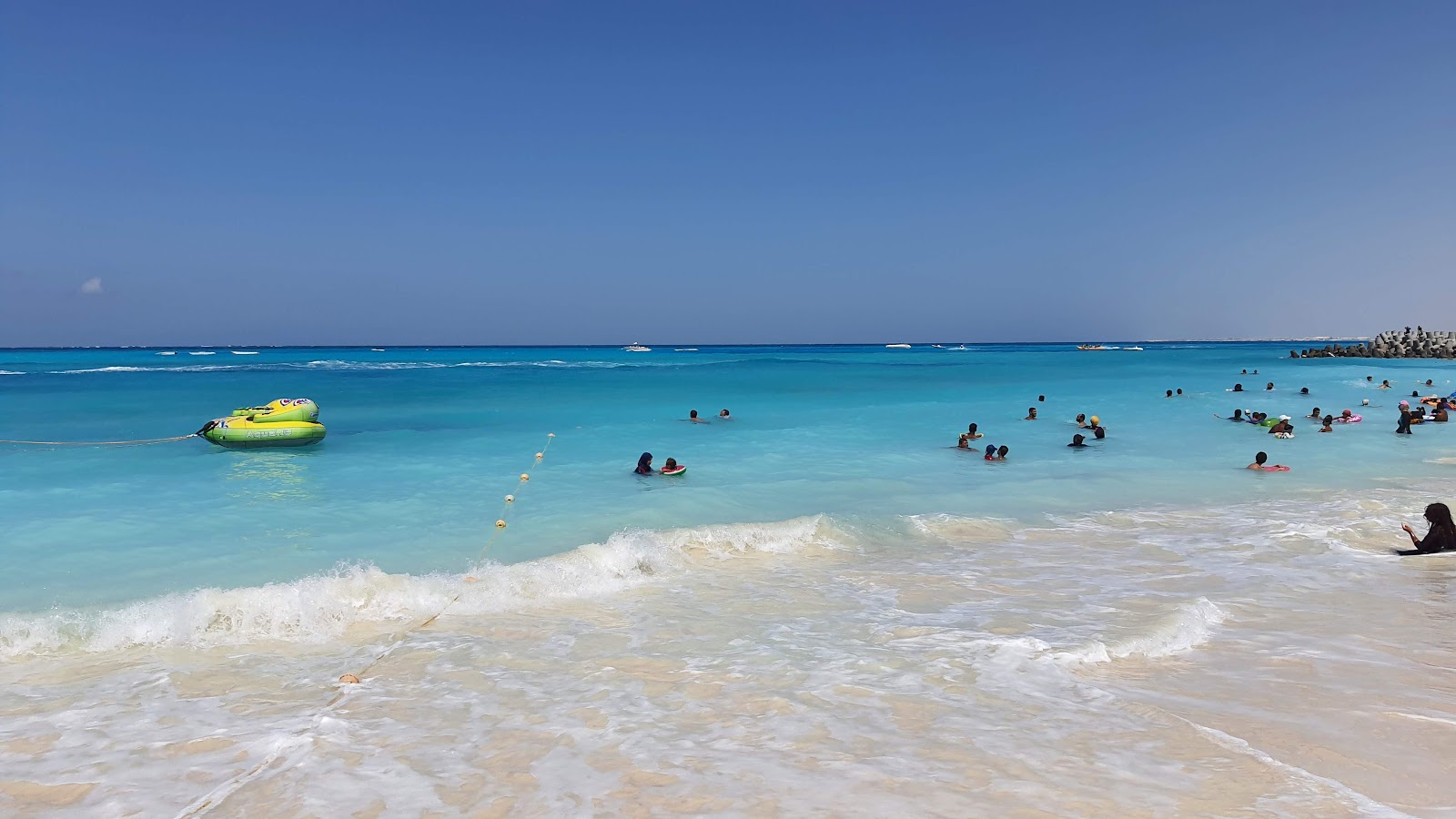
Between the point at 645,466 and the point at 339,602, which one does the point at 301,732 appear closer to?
the point at 339,602

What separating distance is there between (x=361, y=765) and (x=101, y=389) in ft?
170

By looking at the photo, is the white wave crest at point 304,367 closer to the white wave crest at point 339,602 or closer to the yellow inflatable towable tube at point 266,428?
the yellow inflatable towable tube at point 266,428

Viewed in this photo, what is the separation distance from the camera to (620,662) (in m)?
6.58

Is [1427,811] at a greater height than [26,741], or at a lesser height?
greater

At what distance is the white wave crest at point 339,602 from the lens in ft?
23.7

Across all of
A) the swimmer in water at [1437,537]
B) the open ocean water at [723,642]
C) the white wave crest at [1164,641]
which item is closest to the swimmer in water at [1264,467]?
the open ocean water at [723,642]

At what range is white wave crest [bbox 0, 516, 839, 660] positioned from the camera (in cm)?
721

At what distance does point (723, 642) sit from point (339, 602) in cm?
423

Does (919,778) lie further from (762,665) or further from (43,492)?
(43,492)

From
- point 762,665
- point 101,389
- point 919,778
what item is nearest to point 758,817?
point 919,778

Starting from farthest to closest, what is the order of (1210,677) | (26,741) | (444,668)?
(444,668) < (1210,677) < (26,741)

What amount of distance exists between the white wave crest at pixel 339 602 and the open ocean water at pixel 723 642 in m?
0.04

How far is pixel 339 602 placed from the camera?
26.5 feet

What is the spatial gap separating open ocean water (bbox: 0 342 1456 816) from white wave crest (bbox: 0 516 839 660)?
0.04 m
